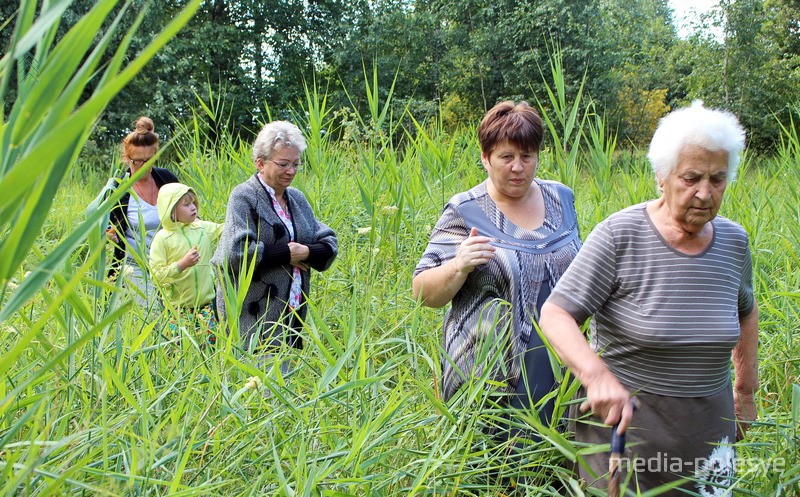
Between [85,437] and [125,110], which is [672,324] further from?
[125,110]

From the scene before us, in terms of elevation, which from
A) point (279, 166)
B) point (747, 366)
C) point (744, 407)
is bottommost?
point (744, 407)

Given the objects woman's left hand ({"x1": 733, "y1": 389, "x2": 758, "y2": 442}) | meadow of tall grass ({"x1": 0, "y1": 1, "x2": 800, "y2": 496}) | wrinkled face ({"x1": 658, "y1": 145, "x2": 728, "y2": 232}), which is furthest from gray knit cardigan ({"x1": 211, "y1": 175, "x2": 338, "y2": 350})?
wrinkled face ({"x1": 658, "y1": 145, "x2": 728, "y2": 232})

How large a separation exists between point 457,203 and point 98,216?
5.74ft

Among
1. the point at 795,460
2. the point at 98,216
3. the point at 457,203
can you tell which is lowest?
the point at 795,460

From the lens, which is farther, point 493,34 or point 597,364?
point 493,34

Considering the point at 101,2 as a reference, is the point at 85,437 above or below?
below

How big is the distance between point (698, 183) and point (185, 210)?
2391 mm

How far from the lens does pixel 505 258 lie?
94.0 inches

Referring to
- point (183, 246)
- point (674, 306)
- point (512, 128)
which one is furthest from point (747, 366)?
point (183, 246)

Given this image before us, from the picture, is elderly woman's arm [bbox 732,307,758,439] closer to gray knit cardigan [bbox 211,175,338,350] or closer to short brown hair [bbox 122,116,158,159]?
gray knit cardigan [bbox 211,175,338,350]

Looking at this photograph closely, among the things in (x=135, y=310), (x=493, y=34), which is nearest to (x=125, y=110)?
(x=493, y=34)

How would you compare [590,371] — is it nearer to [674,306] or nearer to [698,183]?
[674,306]

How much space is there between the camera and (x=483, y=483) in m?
1.97

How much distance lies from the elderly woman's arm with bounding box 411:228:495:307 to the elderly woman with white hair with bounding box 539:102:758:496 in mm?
363
